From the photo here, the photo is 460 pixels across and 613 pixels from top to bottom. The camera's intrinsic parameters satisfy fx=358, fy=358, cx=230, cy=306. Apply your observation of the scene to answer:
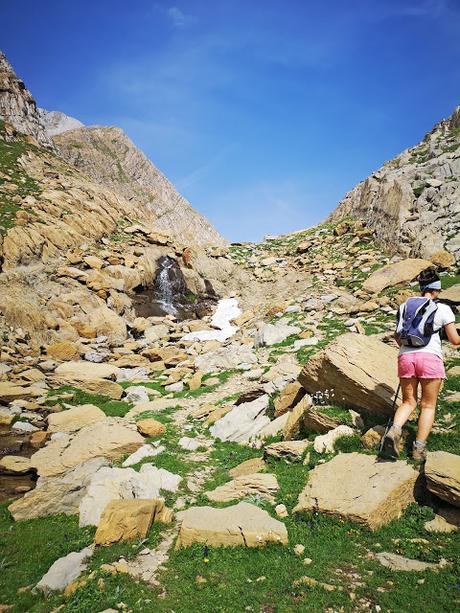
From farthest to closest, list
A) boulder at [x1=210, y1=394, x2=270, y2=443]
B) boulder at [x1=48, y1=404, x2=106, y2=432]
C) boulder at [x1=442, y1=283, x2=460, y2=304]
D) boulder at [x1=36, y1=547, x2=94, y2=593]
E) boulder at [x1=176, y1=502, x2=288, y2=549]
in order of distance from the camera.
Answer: boulder at [x1=442, y1=283, x2=460, y2=304] → boulder at [x1=48, y1=404, x2=106, y2=432] → boulder at [x1=210, y1=394, x2=270, y2=443] → boulder at [x1=176, y1=502, x2=288, y2=549] → boulder at [x1=36, y1=547, x2=94, y2=593]

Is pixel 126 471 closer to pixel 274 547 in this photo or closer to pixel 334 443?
pixel 274 547

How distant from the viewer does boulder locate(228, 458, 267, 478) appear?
922 centimetres

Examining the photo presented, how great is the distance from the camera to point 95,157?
119 m

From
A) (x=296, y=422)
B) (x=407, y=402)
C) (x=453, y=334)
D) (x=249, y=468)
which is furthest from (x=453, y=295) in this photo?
(x=249, y=468)

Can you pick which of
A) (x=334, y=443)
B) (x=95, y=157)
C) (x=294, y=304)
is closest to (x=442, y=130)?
(x=294, y=304)

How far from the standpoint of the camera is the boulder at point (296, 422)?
33.2ft

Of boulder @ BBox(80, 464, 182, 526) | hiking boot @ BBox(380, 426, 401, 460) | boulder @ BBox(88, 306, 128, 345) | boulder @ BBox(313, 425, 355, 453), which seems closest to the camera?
hiking boot @ BBox(380, 426, 401, 460)

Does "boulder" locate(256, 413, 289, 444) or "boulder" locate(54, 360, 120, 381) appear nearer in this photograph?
"boulder" locate(256, 413, 289, 444)

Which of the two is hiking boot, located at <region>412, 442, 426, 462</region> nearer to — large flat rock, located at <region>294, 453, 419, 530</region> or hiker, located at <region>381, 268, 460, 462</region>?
hiker, located at <region>381, 268, 460, 462</region>

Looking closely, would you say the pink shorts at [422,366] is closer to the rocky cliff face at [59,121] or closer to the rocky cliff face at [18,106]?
the rocky cliff face at [18,106]

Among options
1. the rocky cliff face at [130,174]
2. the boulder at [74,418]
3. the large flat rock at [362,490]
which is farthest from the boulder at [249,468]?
the rocky cliff face at [130,174]

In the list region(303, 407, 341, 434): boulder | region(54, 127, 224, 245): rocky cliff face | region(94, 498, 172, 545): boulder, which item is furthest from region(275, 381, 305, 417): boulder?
region(54, 127, 224, 245): rocky cliff face

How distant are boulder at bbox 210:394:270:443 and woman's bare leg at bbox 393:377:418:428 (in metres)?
5.51

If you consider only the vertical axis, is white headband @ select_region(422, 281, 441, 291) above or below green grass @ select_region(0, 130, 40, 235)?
below
